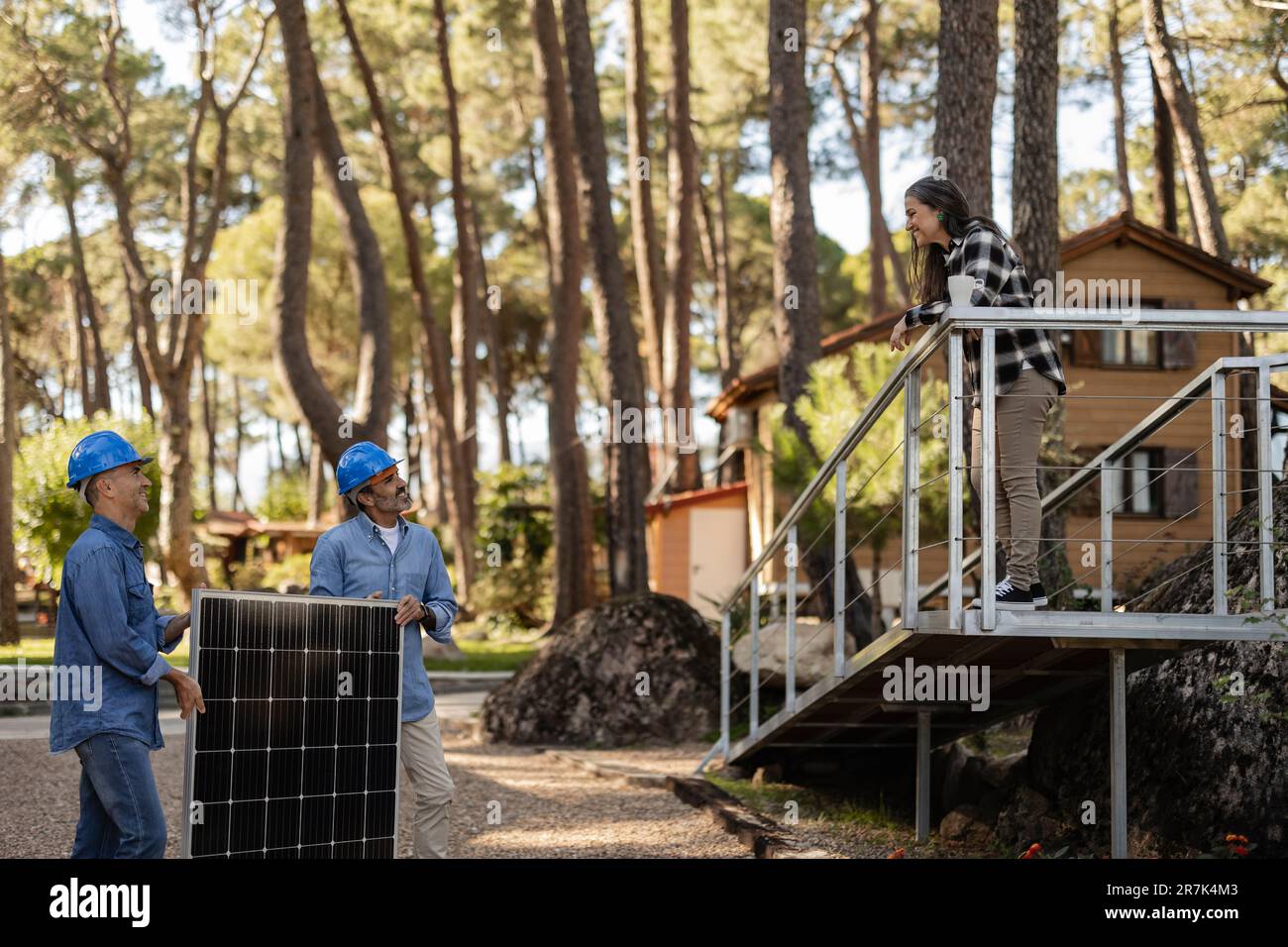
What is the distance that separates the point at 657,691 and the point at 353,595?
785 centimetres

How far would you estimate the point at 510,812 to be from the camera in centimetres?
974

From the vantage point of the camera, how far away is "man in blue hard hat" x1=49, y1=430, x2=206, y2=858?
4.59 meters

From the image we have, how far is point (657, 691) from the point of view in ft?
44.4

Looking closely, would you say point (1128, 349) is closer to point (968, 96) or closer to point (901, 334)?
point (968, 96)

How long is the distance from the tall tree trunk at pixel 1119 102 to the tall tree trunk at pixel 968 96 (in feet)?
51.7

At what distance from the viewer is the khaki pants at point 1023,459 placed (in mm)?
6086

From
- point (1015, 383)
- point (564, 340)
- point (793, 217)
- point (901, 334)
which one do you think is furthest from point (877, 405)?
point (564, 340)

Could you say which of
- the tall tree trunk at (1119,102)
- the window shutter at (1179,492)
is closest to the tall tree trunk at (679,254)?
the tall tree trunk at (1119,102)

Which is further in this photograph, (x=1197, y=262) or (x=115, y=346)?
(x=115, y=346)

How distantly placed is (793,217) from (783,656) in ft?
24.0
